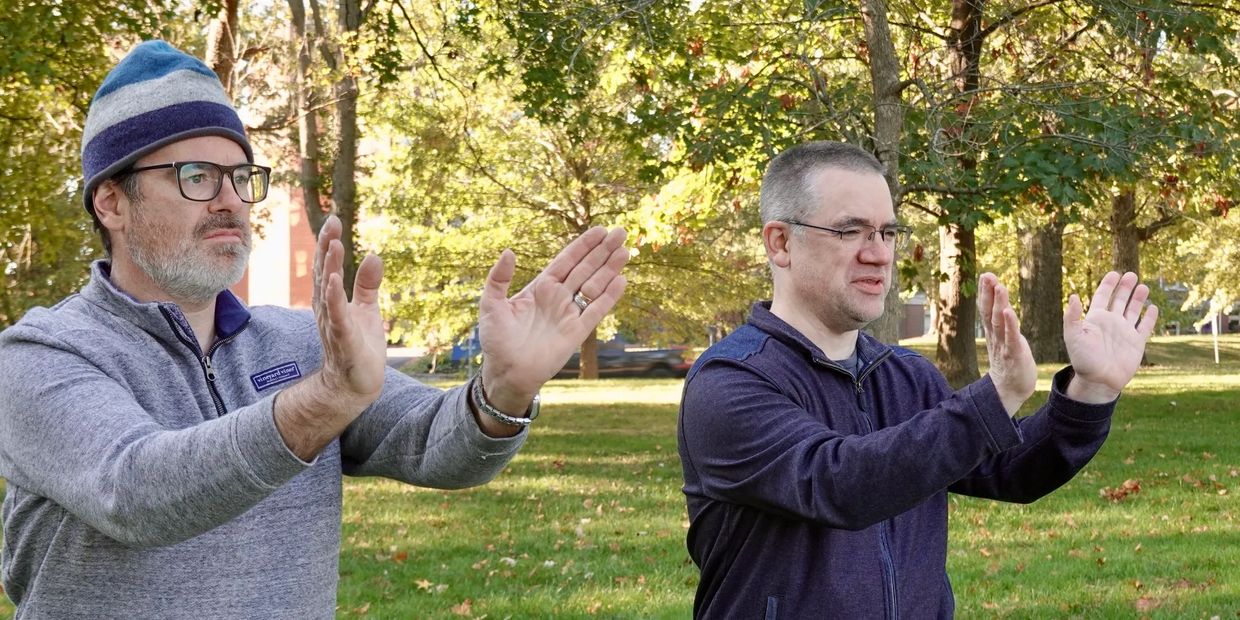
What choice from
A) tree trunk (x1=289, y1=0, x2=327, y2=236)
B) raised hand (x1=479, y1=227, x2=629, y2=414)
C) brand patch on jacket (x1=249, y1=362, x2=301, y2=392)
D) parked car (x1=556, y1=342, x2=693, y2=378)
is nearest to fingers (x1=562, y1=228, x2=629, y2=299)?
raised hand (x1=479, y1=227, x2=629, y2=414)

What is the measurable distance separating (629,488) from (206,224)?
928cm

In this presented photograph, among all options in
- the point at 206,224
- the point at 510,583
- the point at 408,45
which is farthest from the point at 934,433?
the point at 408,45

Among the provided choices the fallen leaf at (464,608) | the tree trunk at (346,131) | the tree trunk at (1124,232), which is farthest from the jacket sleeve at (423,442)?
the tree trunk at (1124,232)

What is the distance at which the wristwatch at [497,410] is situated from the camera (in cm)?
234

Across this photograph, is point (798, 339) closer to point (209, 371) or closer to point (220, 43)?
point (209, 371)

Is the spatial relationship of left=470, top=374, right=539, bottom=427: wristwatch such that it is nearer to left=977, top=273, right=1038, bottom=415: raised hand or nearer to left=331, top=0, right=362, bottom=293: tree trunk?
left=977, top=273, right=1038, bottom=415: raised hand

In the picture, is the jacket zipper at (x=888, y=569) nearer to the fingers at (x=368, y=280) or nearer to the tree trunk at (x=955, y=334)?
the fingers at (x=368, y=280)

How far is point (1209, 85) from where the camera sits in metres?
20.8

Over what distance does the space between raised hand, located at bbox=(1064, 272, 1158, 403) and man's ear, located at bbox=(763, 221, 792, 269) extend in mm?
822

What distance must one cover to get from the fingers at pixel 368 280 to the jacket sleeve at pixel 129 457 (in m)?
0.23

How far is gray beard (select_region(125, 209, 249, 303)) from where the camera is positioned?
101 inches

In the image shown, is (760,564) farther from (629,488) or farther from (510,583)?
(629,488)

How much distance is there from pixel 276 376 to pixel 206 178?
1.47ft

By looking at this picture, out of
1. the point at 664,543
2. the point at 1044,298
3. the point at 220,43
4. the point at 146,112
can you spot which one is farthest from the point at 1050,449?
the point at 1044,298
